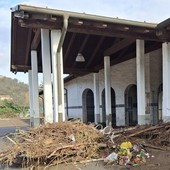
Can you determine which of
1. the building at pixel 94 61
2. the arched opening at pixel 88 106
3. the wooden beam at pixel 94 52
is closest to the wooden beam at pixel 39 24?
the building at pixel 94 61

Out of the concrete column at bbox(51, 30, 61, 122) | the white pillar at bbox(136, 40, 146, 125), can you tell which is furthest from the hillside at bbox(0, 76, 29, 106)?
the concrete column at bbox(51, 30, 61, 122)

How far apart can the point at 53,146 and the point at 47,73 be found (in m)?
4.52

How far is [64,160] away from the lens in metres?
7.59

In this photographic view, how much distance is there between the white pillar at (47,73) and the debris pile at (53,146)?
330 cm

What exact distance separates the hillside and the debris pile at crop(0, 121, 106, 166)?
59694mm

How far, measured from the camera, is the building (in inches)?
417

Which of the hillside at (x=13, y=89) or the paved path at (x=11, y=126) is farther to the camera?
the hillside at (x=13, y=89)

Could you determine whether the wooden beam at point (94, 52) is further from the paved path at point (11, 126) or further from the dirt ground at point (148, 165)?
the dirt ground at point (148, 165)

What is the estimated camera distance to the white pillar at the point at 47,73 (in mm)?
11570

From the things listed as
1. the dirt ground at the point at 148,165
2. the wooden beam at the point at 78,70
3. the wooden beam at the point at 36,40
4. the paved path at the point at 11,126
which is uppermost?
the wooden beam at the point at 36,40

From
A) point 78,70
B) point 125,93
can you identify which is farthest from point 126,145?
point 78,70

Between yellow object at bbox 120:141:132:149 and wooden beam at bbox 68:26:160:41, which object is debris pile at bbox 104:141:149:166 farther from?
wooden beam at bbox 68:26:160:41

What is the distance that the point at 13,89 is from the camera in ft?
250

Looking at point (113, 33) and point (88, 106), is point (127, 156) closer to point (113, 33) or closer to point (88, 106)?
point (113, 33)
